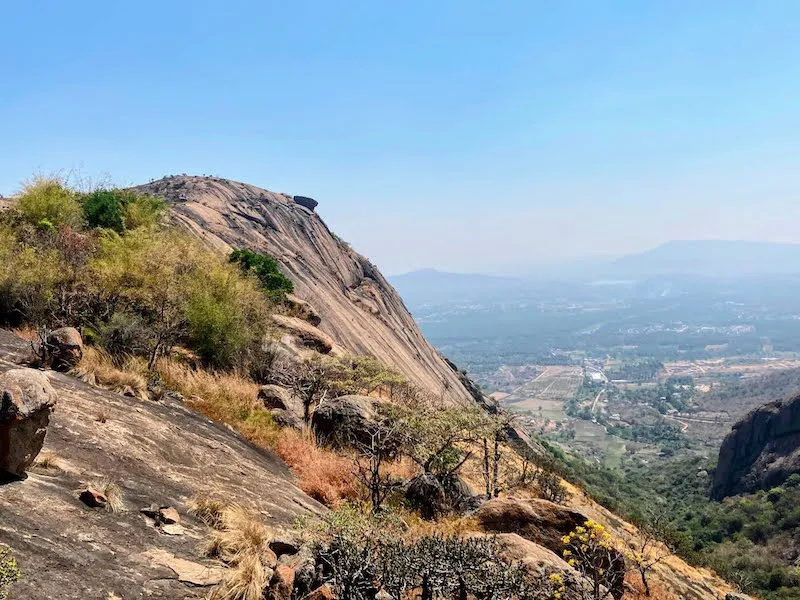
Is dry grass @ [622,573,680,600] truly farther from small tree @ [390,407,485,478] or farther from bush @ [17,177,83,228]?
bush @ [17,177,83,228]

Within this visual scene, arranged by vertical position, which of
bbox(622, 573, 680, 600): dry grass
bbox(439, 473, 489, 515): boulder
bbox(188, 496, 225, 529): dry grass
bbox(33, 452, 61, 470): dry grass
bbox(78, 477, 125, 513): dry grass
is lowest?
bbox(622, 573, 680, 600): dry grass

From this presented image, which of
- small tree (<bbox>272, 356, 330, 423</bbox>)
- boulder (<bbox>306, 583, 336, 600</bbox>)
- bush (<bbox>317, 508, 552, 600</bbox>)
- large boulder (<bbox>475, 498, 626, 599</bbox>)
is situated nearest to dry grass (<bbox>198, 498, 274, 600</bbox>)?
boulder (<bbox>306, 583, 336, 600</bbox>)

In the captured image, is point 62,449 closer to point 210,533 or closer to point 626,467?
point 210,533

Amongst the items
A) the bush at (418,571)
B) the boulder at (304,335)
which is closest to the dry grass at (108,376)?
the bush at (418,571)

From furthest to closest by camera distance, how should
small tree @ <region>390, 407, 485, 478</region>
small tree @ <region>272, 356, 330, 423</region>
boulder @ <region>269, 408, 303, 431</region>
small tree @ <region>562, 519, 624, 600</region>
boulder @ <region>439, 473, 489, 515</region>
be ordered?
small tree @ <region>272, 356, 330, 423</region>, boulder @ <region>269, 408, 303, 431</region>, small tree @ <region>390, 407, 485, 478</region>, boulder @ <region>439, 473, 489, 515</region>, small tree @ <region>562, 519, 624, 600</region>

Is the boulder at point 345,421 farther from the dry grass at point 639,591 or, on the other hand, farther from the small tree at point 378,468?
the dry grass at point 639,591

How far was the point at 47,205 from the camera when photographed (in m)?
21.9

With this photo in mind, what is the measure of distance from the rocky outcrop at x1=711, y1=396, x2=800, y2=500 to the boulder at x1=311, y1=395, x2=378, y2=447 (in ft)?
227

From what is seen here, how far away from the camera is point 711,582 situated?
74.1 ft

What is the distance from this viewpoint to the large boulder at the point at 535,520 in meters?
9.90

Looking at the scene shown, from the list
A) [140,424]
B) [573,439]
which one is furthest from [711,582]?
[573,439]

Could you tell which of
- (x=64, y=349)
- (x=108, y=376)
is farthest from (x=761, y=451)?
(x=64, y=349)

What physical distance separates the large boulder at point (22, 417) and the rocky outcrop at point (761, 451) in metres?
78.2

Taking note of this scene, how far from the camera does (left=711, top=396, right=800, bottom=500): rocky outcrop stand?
6456cm
